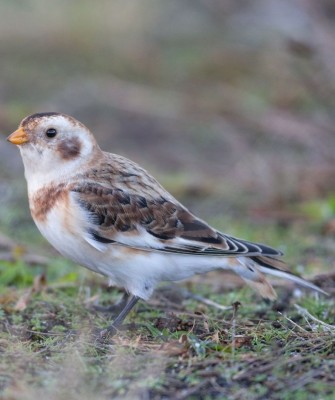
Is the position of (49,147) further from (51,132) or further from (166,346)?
(166,346)

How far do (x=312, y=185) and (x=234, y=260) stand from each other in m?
3.17

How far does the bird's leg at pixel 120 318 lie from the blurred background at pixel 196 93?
7.93 ft

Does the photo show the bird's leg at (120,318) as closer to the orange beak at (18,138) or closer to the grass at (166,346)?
the grass at (166,346)

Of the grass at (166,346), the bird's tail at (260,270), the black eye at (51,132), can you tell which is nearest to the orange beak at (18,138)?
the black eye at (51,132)

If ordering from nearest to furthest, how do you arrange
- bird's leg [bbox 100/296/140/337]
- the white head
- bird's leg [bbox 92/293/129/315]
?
bird's leg [bbox 100/296/140/337], the white head, bird's leg [bbox 92/293/129/315]

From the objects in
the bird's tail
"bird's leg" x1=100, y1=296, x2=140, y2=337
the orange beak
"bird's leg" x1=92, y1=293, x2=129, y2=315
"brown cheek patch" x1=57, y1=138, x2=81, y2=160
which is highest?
the orange beak

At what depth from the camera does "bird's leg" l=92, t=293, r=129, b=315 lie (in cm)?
535

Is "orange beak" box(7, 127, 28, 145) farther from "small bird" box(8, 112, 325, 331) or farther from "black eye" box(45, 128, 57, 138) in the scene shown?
"black eye" box(45, 128, 57, 138)

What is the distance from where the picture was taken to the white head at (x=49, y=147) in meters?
5.04

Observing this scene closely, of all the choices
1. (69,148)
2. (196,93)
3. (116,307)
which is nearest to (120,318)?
(116,307)

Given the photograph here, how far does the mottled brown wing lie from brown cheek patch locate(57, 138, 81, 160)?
0.72ft

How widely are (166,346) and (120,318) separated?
723 millimetres

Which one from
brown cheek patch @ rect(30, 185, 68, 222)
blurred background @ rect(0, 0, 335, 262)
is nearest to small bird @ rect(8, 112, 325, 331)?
brown cheek patch @ rect(30, 185, 68, 222)

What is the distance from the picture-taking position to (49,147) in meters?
5.10
